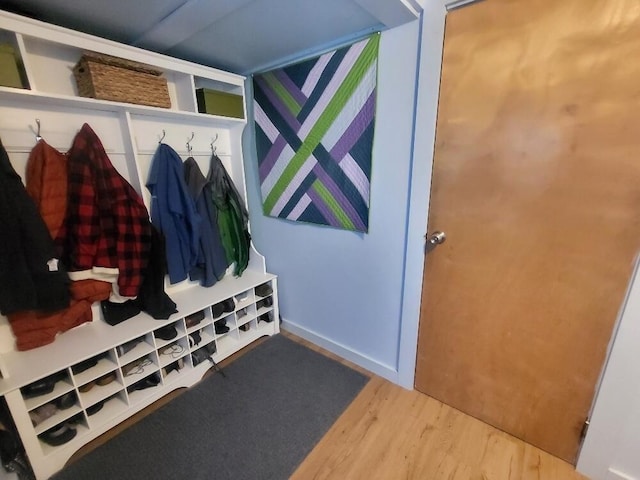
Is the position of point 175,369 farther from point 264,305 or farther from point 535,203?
point 535,203

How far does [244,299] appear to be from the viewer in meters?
2.02

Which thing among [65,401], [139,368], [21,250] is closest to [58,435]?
[65,401]

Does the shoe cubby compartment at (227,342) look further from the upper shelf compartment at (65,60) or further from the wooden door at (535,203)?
the upper shelf compartment at (65,60)

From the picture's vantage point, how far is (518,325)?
49.0 inches

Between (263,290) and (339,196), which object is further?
(263,290)

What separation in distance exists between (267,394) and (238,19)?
6.40ft

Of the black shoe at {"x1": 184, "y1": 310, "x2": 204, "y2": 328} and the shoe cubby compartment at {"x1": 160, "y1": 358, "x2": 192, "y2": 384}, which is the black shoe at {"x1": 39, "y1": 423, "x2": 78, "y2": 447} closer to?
the shoe cubby compartment at {"x1": 160, "y1": 358, "x2": 192, "y2": 384}

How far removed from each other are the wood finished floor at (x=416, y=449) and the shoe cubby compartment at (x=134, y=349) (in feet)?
1.15

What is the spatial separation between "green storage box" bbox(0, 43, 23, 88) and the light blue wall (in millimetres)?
1132

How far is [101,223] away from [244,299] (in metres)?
0.97

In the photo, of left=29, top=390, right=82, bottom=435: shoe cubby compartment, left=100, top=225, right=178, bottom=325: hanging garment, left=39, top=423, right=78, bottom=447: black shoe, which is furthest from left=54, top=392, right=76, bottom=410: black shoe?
left=100, top=225, right=178, bottom=325: hanging garment

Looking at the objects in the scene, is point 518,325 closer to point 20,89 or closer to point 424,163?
point 424,163

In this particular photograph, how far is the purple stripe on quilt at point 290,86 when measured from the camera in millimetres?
1645

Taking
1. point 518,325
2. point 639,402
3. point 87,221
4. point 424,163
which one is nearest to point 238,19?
point 424,163
